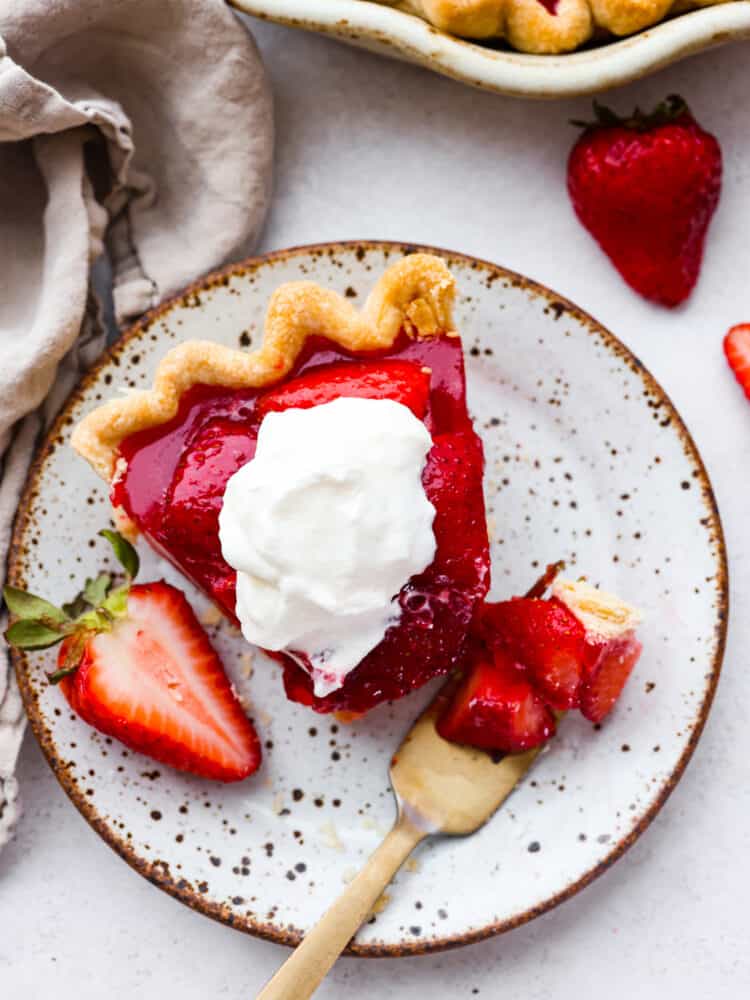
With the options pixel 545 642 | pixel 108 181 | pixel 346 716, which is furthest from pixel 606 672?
pixel 108 181

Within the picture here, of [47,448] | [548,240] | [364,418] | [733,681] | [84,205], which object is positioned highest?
[548,240]

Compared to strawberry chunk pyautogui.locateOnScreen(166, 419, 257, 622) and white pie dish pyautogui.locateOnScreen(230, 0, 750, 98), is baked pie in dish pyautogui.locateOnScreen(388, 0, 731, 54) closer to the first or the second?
white pie dish pyautogui.locateOnScreen(230, 0, 750, 98)

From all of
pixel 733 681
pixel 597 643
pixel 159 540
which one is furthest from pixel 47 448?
pixel 733 681

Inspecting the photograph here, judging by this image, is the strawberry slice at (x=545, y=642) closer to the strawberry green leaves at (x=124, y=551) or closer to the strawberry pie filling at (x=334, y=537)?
the strawberry pie filling at (x=334, y=537)

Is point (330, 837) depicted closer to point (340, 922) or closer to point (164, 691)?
Answer: point (340, 922)

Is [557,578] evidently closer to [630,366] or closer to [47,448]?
[630,366]

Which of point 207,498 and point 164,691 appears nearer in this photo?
point 207,498

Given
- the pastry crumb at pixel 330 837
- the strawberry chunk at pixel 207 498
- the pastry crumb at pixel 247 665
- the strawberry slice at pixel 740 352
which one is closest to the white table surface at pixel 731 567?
the strawberry slice at pixel 740 352

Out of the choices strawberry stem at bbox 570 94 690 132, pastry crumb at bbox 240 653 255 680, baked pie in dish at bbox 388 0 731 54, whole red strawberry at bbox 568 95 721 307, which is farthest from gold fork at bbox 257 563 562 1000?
baked pie in dish at bbox 388 0 731 54
